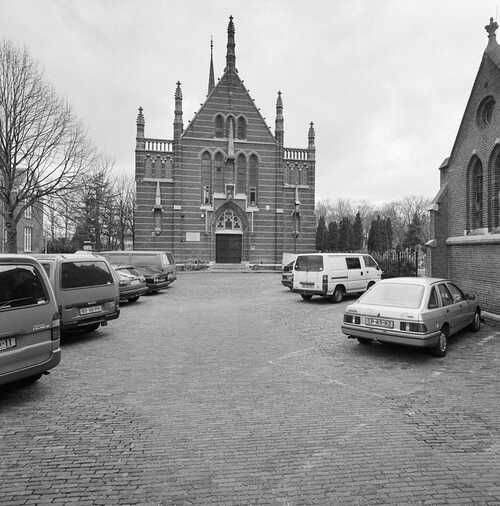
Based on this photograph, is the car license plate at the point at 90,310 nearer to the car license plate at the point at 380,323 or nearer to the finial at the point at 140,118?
the car license plate at the point at 380,323

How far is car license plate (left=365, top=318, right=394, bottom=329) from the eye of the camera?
699 centimetres

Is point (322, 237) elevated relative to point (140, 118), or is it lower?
lower

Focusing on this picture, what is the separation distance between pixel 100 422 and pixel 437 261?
13087mm

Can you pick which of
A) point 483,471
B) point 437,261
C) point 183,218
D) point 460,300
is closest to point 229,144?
point 183,218

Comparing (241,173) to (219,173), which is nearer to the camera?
(219,173)

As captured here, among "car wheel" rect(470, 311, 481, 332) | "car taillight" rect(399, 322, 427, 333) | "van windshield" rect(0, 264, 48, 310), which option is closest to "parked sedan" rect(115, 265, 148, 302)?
"van windshield" rect(0, 264, 48, 310)

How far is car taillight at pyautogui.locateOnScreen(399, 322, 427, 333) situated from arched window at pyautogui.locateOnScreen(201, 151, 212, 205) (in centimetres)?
2748

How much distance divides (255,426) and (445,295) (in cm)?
545

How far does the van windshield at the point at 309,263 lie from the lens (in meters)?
14.3

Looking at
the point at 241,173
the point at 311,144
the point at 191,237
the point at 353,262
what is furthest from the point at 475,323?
the point at 311,144

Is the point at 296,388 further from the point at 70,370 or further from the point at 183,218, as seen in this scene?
the point at 183,218

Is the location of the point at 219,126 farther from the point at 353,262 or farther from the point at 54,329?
the point at 54,329

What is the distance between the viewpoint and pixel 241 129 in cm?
3362

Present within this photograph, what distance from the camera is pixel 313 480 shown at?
3199 mm
